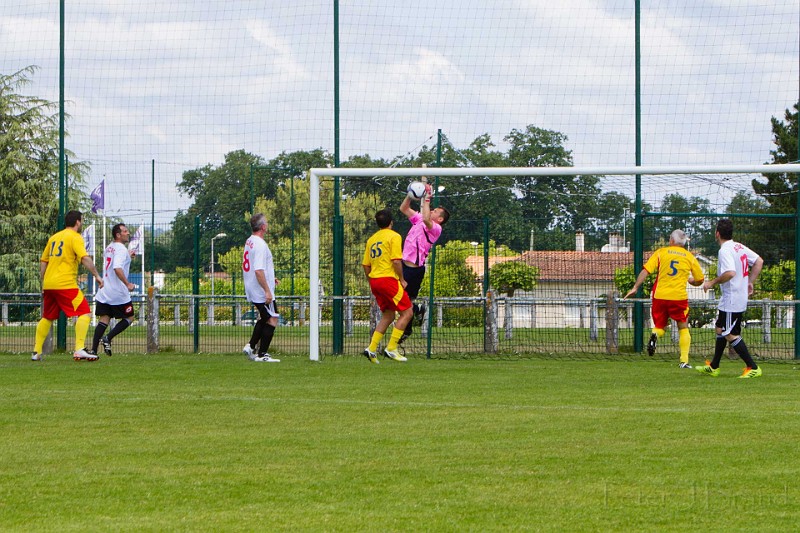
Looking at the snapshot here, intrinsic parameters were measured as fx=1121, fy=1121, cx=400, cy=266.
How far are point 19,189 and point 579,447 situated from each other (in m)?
32.0

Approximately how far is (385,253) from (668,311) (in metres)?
3.61

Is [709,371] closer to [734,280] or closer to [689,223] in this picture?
[734,280]

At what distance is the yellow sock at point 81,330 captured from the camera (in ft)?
47.3

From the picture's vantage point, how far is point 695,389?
1069 centimetres

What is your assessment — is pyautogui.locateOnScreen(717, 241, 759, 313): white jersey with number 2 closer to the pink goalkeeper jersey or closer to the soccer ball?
the soccer ball

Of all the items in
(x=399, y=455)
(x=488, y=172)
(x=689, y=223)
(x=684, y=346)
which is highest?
(x=488, y=172)

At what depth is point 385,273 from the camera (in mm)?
14328

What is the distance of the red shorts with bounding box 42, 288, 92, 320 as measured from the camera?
14453mm

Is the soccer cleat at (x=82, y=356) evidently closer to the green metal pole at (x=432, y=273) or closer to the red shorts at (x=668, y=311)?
the green metal pole at (x=432, y=273)

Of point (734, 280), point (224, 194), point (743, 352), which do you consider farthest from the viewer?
point (224, 194)

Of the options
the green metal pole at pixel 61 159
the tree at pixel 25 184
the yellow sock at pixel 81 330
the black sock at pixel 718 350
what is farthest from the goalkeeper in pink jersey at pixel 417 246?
the tree at pixel 25 184

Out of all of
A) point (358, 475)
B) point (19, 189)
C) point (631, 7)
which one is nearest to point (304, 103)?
point (631, 7)

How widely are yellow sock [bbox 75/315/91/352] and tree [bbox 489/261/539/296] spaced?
242 inches

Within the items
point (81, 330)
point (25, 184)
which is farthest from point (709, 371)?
point (25, 184)
